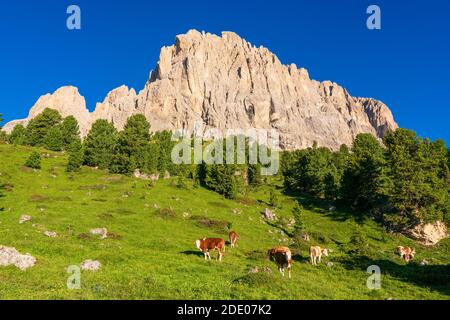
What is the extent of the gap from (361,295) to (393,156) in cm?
5229

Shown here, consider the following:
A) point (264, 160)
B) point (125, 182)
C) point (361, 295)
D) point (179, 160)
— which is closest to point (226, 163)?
Result: point (125, 182)

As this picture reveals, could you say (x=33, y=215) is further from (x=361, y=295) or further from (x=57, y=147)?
(x=57, y=147)

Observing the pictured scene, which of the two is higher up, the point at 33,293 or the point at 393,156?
Answer: the point at 393,156

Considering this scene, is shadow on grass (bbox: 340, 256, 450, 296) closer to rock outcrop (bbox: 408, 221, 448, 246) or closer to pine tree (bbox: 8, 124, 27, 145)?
rock outcrop (bbox: 408, 221, 448, 246)

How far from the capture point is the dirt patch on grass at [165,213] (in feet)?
164

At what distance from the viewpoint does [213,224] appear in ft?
166

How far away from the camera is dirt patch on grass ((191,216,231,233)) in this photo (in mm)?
48950

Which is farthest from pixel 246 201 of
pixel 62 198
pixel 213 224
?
pixel 62 198

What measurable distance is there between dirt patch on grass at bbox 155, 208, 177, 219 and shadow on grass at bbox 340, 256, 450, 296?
25604 millimetres

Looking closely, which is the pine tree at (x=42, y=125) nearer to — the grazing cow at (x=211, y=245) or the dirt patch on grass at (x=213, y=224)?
the dirt patch on grass at (x=213, y=224)

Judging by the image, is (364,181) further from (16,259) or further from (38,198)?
(16,259)

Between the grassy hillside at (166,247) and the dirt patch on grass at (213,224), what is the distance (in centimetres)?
15

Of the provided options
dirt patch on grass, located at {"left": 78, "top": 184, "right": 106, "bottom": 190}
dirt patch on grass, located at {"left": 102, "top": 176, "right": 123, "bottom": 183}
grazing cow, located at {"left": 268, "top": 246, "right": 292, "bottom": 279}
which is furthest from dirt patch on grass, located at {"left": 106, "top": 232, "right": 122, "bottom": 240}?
dirt patch on grass, located at {"left": 102, "top": 176, "right": 123, "bottom": 183}
